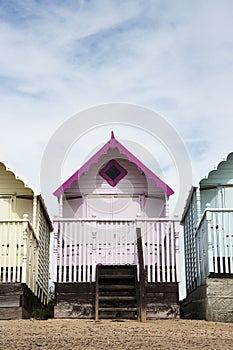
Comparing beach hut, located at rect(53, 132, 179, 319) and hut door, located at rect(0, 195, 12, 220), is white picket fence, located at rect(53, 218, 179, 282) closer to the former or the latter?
beach hut, located at rect(53, 132, 179, 319)

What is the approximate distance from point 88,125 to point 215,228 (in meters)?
6.94

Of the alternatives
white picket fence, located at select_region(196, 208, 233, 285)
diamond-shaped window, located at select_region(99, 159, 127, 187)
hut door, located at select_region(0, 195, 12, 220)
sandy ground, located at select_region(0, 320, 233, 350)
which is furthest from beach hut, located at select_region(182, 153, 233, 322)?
hut door, located at select_region(0, 195, 12, 220)

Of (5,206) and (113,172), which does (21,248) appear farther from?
(113,172)

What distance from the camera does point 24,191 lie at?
20.5 meters

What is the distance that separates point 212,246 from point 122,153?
5106mm

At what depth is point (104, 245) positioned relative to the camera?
1855 cm

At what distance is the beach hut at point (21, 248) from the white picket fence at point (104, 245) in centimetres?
95

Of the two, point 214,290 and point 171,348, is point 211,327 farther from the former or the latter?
point 171,348

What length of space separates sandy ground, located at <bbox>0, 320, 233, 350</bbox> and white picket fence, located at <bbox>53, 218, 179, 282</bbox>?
4414 millimetres

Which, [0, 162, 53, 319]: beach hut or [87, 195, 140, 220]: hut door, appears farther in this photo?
[87, 195, 140, 220]: hut door

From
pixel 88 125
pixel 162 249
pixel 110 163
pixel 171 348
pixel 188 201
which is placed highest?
pixel 88 125

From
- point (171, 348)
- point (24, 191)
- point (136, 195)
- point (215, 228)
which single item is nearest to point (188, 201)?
point (136, 195)

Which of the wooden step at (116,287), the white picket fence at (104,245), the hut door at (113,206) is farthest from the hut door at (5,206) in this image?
the wooden step at (116,287)

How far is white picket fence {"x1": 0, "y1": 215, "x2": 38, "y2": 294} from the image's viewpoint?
16.5 m
